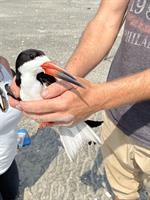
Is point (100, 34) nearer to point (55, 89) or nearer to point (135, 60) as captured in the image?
point (135, 60)

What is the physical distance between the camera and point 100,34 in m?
1.68

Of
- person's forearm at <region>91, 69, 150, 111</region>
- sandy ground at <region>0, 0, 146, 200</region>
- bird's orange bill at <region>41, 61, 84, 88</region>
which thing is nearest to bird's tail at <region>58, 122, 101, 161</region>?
person's forearm at <region>91, 69, 150, 111</region>

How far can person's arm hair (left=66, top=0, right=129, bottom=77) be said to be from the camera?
5.35 feet

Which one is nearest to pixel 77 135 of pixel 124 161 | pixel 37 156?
pixel 124 161

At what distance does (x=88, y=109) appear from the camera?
3.98ft

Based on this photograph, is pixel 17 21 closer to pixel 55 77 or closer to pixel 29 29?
pixel 29 29

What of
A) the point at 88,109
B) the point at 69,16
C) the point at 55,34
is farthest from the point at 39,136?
the point at 69,16

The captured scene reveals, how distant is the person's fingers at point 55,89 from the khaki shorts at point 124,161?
0.62 meters

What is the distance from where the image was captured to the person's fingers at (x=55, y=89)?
3.72 feet

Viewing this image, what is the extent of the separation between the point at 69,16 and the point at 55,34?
142 centimetres

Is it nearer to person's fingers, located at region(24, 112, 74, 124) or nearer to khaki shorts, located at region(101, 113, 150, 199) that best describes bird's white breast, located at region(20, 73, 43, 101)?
person's fingers, located at region(24, 112, 74, 124)

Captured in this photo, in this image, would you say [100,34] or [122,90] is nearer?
[122,90]

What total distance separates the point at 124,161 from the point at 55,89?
2.49 ft

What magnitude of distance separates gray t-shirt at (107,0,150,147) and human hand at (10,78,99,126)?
0.39m
